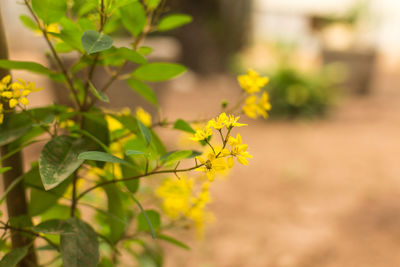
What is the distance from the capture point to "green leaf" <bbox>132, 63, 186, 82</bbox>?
75 centimetres

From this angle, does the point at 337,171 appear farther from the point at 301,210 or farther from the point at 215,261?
the point at 215,261

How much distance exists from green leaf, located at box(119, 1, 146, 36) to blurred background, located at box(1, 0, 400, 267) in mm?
259

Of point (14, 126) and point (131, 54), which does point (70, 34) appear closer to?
point (131, 54)

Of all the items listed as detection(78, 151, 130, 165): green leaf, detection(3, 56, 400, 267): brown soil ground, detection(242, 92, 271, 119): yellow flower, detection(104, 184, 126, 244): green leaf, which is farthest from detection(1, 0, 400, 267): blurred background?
detection(78, 151, 130, 165): green leaf

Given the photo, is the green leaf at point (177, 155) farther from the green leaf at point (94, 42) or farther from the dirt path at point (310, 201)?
the dirt path at point (310, 201)

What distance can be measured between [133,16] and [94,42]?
149 mm

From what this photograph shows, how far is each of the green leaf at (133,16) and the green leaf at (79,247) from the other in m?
0.36

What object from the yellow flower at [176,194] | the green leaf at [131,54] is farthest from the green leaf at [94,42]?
the yellow flower at [176,194]

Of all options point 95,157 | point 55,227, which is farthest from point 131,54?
point 55,227

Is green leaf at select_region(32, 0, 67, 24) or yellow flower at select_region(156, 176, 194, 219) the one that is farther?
yellow flower at select_region(156, 176, 194, 219)

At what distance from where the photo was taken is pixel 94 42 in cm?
58

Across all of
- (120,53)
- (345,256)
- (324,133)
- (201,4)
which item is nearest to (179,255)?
(345,256)

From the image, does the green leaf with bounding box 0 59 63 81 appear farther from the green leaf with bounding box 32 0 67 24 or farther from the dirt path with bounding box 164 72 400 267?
the dirt path with bounding box 164 72 400 267

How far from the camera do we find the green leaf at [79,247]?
2.14ft
